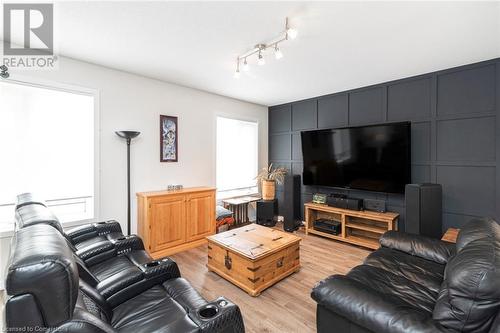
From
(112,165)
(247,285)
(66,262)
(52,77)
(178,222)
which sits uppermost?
(52,77)

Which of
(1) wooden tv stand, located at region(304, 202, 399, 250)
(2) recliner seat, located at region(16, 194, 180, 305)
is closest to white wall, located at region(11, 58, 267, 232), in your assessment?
(2) recliner seat, located at region(16, 194, 180, 305)

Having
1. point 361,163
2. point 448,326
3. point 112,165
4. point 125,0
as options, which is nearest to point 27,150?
point 112,165

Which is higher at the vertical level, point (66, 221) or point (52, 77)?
point (52, 77)

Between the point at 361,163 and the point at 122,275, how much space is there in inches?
140

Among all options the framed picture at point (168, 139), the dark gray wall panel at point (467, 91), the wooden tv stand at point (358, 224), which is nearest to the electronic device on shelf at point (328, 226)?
the wooden tv stand at point (358, 224)

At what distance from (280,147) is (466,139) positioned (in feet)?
10.2

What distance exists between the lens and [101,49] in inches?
103

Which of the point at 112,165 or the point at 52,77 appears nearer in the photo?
the point at 52,77

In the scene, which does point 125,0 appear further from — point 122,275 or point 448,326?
point 448,326

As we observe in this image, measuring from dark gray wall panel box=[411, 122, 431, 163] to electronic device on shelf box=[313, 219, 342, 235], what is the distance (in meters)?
1.53

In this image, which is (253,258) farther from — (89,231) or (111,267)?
(89,231)

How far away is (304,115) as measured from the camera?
4.82 metres
